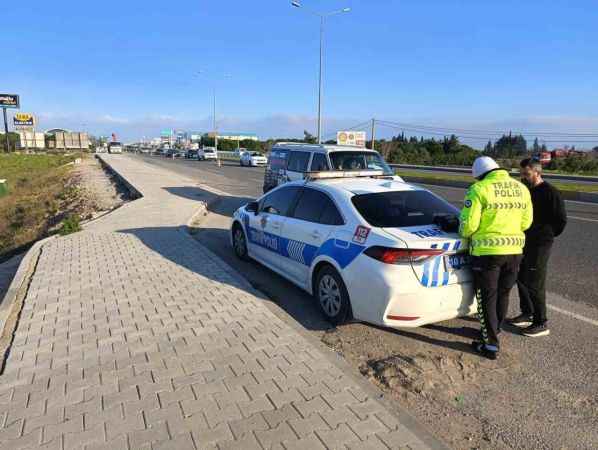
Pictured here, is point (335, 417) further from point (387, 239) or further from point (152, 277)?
point (152, 277)

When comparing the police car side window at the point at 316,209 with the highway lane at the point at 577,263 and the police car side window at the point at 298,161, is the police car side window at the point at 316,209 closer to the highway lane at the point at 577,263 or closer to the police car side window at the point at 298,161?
the highway lane at the point at 577,263

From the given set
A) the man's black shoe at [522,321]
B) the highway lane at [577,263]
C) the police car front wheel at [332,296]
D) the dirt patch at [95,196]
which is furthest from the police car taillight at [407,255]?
the dirt patch at [95,196]

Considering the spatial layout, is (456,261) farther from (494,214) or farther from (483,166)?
(483,166)

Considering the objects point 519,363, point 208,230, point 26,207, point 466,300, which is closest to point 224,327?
point 466,300

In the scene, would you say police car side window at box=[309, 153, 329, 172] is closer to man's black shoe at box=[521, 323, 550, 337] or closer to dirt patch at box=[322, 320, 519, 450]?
dirt patch at box=[322, 320, 519, 450]

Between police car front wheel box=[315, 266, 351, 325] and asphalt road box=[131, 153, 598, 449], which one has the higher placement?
police car front wheel box=[315, 266, 351, 325]

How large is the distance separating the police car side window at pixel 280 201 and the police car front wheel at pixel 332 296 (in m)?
1.34

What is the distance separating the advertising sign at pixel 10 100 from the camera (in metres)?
83.3

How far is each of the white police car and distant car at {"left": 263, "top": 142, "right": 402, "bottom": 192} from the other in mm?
5186

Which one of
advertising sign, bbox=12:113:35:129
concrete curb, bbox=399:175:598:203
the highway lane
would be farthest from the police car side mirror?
advertising sign, bbox=12:113:35:129

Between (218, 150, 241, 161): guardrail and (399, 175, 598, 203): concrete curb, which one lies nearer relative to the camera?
(399, 175, 598, 203): concrete curb

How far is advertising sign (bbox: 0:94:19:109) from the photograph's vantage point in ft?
273

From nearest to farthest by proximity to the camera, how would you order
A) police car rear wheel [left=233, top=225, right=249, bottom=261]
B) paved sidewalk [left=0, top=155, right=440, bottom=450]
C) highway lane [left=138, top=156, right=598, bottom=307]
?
paved sidewalk [left=0, top=155, right=440, bottom=450], highway lane [left=138, top=156, right=598, bottom=307], police car rear wheel [left=233, top=225, right=249, bottom=261]

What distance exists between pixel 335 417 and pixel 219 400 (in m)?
0.80
